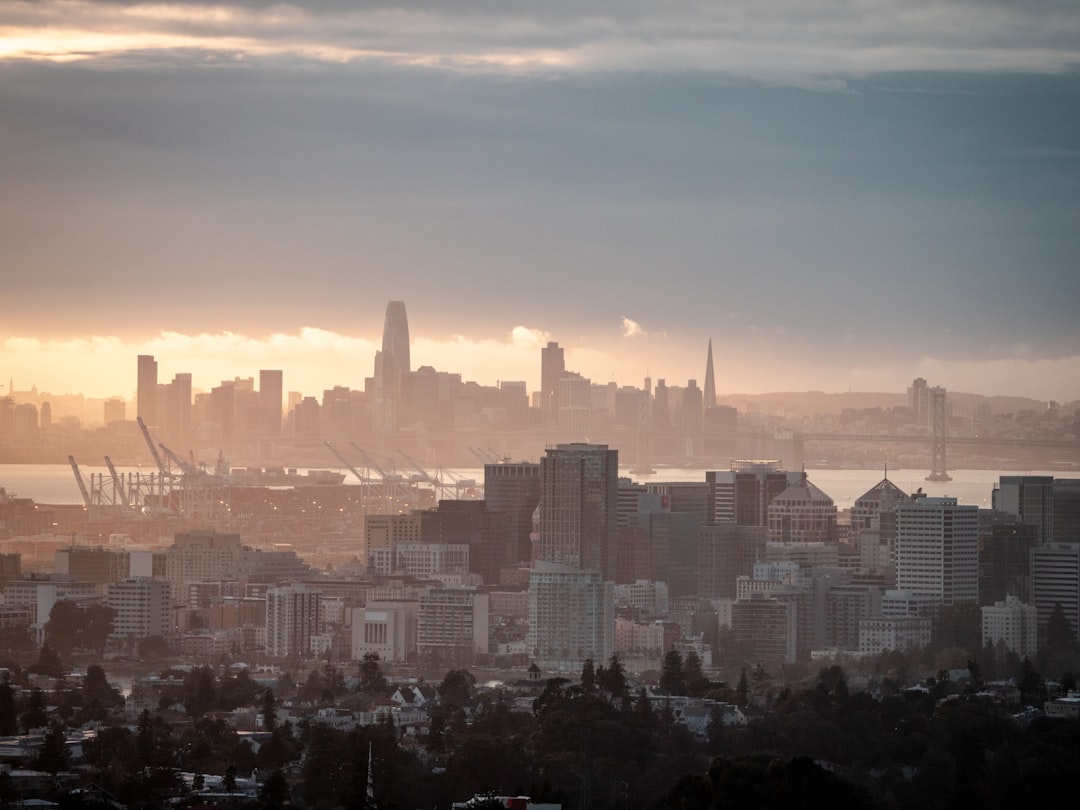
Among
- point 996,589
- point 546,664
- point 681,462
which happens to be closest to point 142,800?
point 546,664

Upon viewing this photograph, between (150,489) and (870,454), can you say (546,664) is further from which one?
(150,489)

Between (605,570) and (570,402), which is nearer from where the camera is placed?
(605,570)

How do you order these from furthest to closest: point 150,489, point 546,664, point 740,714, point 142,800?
point 150,489
point 546,664
point 740,714
point 142,800

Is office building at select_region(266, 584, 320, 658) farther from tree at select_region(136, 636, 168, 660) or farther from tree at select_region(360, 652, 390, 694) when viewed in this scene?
tree at select_region(360, 652, 390, 694)

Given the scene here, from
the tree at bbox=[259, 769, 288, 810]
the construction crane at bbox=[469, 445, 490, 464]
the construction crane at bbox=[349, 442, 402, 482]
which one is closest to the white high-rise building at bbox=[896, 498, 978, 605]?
the construction crane at bbox=[469, 445, 490, 464]

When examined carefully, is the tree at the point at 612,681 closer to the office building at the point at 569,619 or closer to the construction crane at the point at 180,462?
the office building at the point at 569,619

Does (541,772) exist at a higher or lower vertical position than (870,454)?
lower
